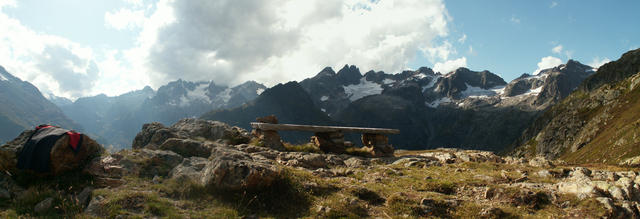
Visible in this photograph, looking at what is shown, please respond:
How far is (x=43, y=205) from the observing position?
8.34 metres

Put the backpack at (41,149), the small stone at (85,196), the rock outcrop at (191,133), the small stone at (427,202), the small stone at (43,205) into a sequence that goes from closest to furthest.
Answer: the small stone at (43,205) < the small stone at (85,196) < the small stone at (427,202) < the backpack at (41,149) < the rock outcrop at (191,133)

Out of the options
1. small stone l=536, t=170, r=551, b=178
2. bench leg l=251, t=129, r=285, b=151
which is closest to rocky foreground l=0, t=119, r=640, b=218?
small stone l=536, t=170, r=551, b=178

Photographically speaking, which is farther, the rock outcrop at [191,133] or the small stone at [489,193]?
the rock outcrop at [191,133]

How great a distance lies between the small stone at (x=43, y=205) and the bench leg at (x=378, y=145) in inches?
746

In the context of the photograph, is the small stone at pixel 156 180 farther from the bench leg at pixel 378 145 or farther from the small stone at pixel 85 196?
the bench leg at pixel 378 145

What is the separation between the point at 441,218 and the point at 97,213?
370 inches

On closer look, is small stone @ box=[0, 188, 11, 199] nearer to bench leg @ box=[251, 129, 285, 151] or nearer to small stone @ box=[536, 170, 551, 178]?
bench leg @ box=[251, 129, 285, 151]

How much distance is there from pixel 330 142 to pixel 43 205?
59.0ft

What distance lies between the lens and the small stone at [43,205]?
8227 millimetres

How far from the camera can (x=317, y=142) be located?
24.9 metres

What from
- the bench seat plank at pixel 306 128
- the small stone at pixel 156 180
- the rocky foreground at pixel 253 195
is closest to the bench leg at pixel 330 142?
the bench seat plank at pixel 306 128

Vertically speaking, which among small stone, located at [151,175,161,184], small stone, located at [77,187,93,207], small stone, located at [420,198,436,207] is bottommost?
small stone, located at [420,198,436,207]

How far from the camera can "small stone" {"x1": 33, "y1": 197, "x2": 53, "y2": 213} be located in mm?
8227

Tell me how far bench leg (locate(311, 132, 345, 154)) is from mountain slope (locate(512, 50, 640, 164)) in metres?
85.6
